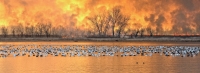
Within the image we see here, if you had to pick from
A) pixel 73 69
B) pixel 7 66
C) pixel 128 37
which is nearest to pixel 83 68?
pixel 73 69

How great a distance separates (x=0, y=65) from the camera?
36562 millimetres

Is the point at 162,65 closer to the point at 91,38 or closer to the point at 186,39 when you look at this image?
the point at 91,38

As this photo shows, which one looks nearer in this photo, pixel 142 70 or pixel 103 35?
pixel 142 70

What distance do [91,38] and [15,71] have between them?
9703 cm

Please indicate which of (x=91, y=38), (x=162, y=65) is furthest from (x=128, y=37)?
(x=162, y=65)


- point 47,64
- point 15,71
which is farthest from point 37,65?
point 15,71

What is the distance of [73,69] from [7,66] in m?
6.21

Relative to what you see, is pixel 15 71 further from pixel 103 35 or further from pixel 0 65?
pixel 103 35

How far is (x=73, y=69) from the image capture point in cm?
3319

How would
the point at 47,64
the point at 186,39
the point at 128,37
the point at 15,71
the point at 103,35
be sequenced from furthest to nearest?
1. the point at 186,39
2. the point at 128,37
3. the point at 103,35
4. the point at 47,64
5. the point at 15,71

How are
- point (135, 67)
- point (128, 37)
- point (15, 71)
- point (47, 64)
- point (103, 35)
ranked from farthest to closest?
1. point (128, 37)
2. point (103, 35)
3. point (47, 64)
4. point (135, 67)
5. point (15, 71)

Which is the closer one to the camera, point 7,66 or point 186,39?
point 7,66

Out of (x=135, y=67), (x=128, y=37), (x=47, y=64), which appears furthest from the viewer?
(x=128, y=37)

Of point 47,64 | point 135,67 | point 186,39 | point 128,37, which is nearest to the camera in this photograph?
point 135,67
